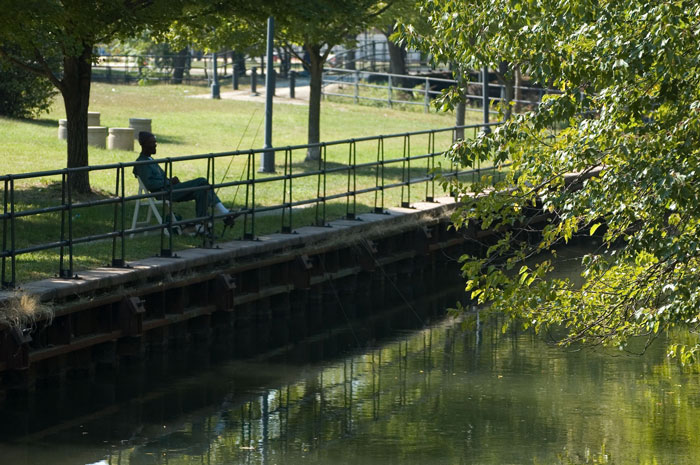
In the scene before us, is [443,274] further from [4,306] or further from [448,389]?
[4,306]

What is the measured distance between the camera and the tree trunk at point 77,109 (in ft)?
63.9

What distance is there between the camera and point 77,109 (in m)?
19.6

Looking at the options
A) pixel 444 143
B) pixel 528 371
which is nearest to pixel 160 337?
pixel 528 371

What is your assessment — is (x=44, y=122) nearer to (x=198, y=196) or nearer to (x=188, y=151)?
(x=188, y=151)

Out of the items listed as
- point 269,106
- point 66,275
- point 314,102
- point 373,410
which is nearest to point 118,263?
point 66,275

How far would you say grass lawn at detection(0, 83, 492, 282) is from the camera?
16594 millimetres

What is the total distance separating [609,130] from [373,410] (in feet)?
16.7

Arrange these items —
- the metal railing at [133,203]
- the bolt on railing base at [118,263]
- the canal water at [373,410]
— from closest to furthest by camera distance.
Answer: the canal water at [373,410]
the metal railing at [133,203]
the bolt on railing base at [118,263]

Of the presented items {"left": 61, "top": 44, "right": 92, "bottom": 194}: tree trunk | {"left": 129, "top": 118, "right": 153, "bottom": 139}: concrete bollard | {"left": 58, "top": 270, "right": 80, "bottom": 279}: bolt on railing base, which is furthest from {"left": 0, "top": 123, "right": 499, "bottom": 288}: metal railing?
{"left": 129, "top": 118, "right": 153, "bottom": 139}: concrete bollard

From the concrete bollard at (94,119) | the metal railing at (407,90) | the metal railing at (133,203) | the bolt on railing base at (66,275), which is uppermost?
the metal railing at (407,90)

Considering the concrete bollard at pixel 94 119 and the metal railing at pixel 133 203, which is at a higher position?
the concrete bollard at pixel 94 119

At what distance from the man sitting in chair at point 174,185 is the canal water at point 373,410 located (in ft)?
6.84

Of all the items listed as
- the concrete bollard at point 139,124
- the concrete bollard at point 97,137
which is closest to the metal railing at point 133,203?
the concrete bollard at point 97,137

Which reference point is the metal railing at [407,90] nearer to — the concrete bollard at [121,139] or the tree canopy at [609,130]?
the concrete bollard at [121,139]
